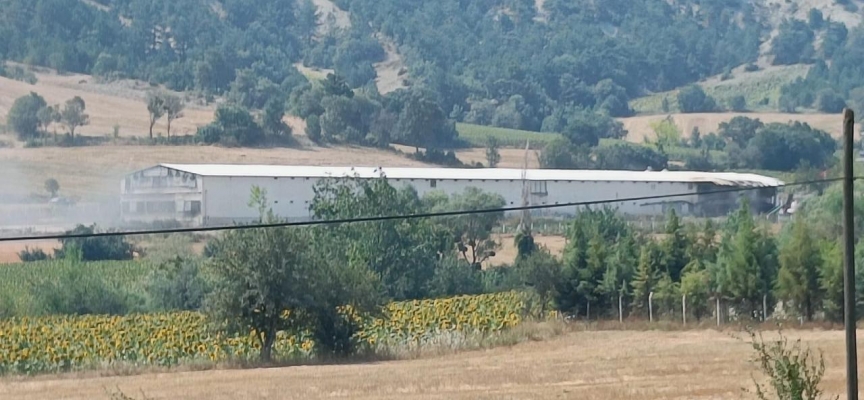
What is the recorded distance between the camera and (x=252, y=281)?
3728cm

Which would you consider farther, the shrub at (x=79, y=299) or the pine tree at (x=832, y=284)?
the shrub at (x=79, y=299)

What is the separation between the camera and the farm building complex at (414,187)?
7881 centimetres

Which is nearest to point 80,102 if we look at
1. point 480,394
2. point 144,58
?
point 144,58

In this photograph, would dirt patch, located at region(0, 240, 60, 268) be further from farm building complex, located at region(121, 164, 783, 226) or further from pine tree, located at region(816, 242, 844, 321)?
pine tree, located at region(816, 242, 844, 321)

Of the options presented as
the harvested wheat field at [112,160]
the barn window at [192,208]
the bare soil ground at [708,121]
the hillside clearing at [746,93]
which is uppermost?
the hillside clearing at [746,93]

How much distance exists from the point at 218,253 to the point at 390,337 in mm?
5257

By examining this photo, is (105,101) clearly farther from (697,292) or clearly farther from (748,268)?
(748,268)

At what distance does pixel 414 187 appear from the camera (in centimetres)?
8275

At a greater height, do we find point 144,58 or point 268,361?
point 144,58

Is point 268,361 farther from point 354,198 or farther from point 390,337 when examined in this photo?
point 354,198

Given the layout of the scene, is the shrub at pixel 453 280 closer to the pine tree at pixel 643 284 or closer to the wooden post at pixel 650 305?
the pine tree at pixel 643 284

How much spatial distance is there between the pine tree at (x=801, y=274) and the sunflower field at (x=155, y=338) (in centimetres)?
774

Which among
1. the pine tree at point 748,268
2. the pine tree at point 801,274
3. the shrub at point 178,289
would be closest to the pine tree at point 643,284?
the pine tree at point 748,268

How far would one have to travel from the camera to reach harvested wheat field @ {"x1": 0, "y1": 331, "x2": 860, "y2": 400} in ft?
88.8
